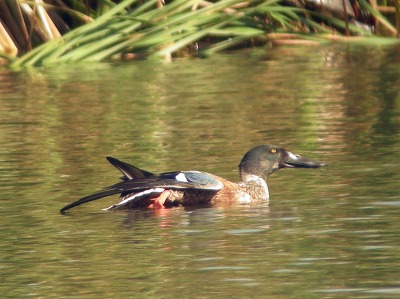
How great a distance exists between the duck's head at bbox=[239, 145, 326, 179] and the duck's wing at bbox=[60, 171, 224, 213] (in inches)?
22.3

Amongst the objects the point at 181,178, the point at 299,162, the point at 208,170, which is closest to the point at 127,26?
the point at 208,170

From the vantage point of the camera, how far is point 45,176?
961 centimetres

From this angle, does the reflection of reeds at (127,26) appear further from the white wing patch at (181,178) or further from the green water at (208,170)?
the white wing patch at (181,178)

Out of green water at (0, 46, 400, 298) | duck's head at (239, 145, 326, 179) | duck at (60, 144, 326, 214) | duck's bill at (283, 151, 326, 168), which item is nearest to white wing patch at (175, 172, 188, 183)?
duck at (60, 144, 326, 214)

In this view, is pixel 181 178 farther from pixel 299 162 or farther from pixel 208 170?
pixel 208 170

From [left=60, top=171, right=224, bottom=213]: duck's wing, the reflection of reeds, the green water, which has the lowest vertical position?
the green water

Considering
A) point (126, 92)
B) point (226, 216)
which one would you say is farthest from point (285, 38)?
point (226, 216)

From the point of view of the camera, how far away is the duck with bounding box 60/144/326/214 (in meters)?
8.22

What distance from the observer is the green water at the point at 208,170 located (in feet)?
20.9

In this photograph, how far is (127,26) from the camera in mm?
15172

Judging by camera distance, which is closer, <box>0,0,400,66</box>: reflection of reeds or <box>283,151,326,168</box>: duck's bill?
<box>283,151,326,168</box>: duck's bill

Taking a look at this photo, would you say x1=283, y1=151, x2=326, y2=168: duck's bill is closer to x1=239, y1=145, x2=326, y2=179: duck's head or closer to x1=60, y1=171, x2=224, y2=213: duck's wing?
x1=239, y1=145, x2=326, y2=179: duck's head

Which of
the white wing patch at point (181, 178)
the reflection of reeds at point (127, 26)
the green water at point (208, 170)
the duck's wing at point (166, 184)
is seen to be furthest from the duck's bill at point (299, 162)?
the reflection of reeds at point (127, 26)

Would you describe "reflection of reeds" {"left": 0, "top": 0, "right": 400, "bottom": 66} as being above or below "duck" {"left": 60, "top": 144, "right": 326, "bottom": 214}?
above
